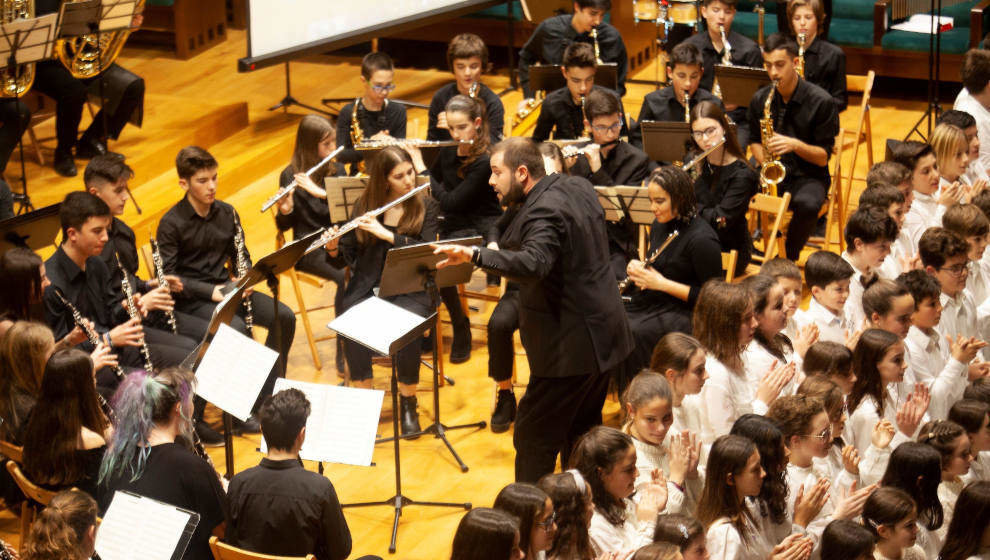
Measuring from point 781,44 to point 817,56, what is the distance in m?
0.68

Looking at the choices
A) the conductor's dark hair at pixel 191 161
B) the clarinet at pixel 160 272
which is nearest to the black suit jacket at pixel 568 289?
the clarinet at pixel 160 272

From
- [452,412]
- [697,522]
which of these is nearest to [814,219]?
[452,412]

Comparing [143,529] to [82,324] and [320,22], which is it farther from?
[320,22]

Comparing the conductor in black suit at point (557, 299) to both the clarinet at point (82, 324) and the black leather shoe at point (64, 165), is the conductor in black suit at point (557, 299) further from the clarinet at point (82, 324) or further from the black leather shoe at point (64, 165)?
the black leather shoe at point (64, 165)

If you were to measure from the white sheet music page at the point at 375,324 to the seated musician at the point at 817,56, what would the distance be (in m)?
3.67

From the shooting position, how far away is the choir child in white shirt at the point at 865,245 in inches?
210

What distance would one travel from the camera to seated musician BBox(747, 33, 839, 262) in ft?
21.6

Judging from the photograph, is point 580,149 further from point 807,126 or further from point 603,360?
point 603,360

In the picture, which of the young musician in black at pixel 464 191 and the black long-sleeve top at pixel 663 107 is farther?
the black long-sleeve top at pixel 663 107

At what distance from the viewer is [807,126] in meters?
6.67

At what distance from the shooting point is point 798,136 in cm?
675

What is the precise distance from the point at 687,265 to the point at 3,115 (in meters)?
4.03

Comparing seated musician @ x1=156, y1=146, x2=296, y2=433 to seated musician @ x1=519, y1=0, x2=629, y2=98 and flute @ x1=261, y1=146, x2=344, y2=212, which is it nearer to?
flute @ x1=261, y1=146, x2=344, y2=212

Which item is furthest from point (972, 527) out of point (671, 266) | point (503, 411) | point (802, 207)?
point (802, 207)
